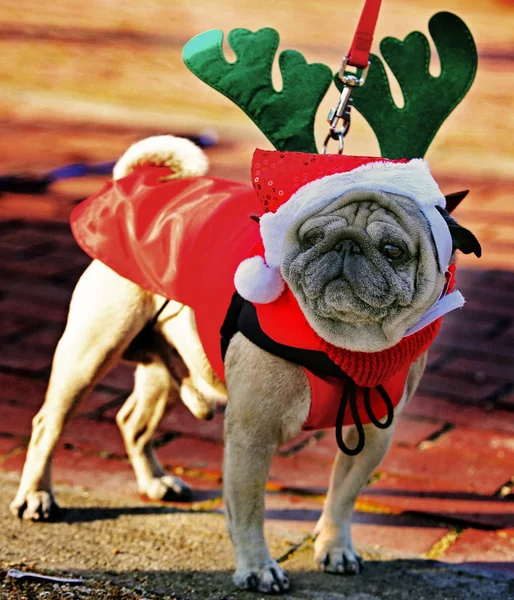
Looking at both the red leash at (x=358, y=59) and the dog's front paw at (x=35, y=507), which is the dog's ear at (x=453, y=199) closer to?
the red leash at (x=358, y=59)

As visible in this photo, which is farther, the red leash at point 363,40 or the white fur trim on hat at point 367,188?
the red leash at point 363,40

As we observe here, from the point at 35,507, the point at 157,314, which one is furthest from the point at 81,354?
the point at 35,507

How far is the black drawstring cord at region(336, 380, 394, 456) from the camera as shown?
2.51m

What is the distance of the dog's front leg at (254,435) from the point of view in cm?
248

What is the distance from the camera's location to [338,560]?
2.85 m

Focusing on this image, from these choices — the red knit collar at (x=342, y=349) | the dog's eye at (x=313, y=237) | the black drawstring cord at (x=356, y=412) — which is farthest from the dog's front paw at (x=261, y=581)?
the dog's eye at (x=313, y=237)

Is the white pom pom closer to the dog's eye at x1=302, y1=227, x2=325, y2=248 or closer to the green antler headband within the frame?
the dog's eye at x1=302, y1=227, x2=325, y2=248

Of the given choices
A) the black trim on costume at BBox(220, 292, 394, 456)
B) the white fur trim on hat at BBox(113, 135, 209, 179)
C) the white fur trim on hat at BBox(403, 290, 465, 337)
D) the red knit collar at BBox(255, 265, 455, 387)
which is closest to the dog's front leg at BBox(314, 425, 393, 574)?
the black trim on costume at BBox(220, 292, 394, 456)

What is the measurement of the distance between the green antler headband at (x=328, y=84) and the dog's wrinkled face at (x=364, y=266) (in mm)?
461

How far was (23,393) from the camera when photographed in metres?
4.11

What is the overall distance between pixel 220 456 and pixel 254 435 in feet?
3.85

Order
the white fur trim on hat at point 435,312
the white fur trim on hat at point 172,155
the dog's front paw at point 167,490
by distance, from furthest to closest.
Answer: the dog's front paw at point 167,490
the white fur trim on hat at point 172,155
the white fur trim on hat at point 435,312

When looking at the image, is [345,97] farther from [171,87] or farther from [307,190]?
[171,87]

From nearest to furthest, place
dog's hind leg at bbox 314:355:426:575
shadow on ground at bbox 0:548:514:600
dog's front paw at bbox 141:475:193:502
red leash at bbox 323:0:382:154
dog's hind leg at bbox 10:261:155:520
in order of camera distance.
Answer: shadow on ground at bbox 0:548:514:600, red leash at bbox 323:0:382:154, dog's hind leg at bbox 314:355:426:575, dog's hind leg at bbox 10:261:155:520, dog's front paw at bbox 141:475:193:502
